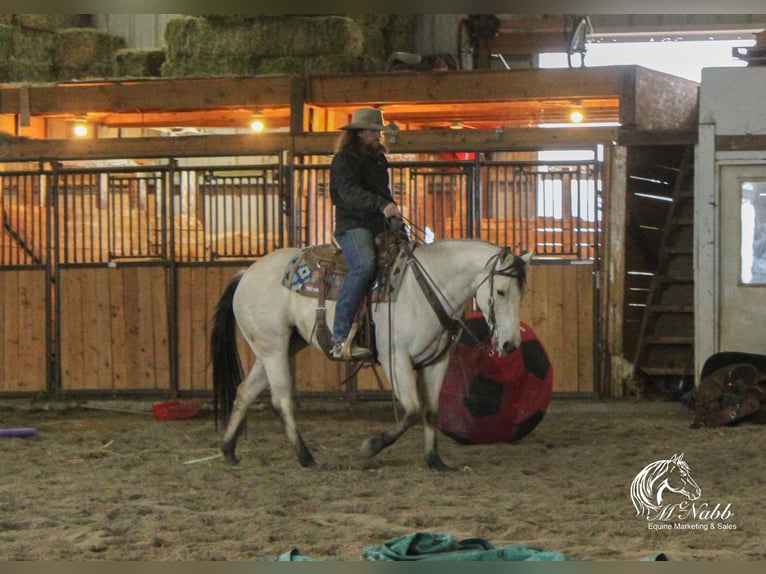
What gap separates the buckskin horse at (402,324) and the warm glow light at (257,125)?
4.76 metres

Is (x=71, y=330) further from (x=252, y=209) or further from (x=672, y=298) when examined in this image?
(x=672, y=298)

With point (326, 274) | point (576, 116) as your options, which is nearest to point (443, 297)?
point (326, 274)

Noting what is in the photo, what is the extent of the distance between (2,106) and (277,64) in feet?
9.20

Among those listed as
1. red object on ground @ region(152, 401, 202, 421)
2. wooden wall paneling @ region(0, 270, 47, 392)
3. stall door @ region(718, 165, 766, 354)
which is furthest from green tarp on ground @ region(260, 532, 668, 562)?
wooden wall paneling @ region(0, 270, 47, 392)

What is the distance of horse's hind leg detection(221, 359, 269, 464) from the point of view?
7633mm

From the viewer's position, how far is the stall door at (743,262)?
32.8ft

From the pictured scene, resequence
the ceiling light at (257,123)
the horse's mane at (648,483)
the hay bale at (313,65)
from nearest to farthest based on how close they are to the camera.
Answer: the horse's mane at (648,483), the hay bale at (313,65), the ceiling light at (257,123)

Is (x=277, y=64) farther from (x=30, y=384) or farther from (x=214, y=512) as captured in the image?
(x=214, y=512)

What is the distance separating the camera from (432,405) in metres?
7.29

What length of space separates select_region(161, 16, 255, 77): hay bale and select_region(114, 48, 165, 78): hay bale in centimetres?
99

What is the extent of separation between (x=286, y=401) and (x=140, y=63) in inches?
286

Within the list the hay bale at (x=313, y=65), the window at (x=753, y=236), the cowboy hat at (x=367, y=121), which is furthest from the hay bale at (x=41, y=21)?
the window at (x=753, y=236)

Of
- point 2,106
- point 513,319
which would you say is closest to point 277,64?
point 2,106

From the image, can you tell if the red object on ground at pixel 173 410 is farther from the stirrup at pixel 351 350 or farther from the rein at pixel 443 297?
the rein at pixel 443 297
